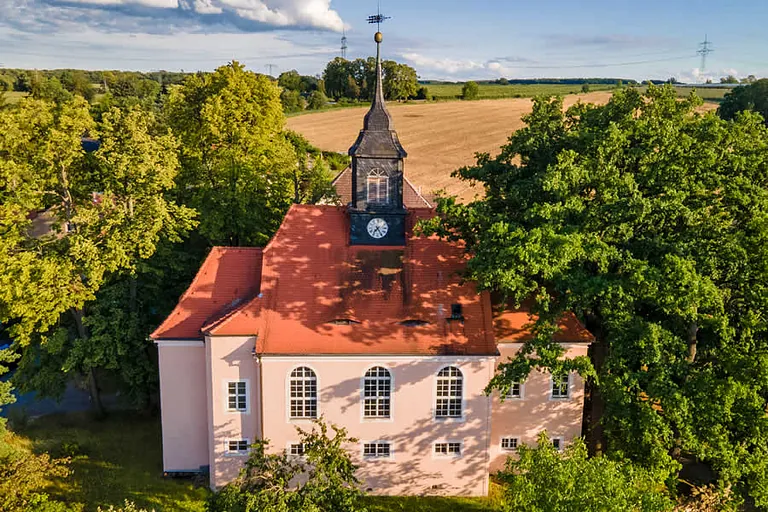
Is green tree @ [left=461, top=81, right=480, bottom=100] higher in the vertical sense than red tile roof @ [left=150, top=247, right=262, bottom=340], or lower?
higher

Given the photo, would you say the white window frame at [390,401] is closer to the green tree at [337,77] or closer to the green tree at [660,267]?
the green tree at [660,267]

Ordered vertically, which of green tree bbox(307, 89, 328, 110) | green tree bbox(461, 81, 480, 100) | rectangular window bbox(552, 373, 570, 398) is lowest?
rectangular window bbox(552, 373, 570, 398)

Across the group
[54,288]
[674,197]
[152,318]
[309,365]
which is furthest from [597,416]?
[54,288]

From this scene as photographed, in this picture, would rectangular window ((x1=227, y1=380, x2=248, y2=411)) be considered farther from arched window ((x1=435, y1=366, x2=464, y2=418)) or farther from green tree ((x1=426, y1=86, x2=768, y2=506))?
green tree ((x1=426, y1=86, x2=768, y2=506))

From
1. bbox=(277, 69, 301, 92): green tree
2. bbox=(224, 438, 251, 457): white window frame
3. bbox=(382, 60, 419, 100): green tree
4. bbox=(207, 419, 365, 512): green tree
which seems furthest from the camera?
bbox=(277, 69, 301, 92): green tree

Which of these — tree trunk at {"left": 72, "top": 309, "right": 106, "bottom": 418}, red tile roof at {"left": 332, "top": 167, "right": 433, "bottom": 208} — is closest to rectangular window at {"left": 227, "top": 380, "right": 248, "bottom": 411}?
tree trunk at {"left": 72, "top": 309, "right": 106, "bottom": 418}

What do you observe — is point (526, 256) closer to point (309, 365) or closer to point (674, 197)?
point (674, 197)

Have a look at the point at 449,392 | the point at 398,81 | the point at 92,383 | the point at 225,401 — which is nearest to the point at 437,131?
the point at 398,81
